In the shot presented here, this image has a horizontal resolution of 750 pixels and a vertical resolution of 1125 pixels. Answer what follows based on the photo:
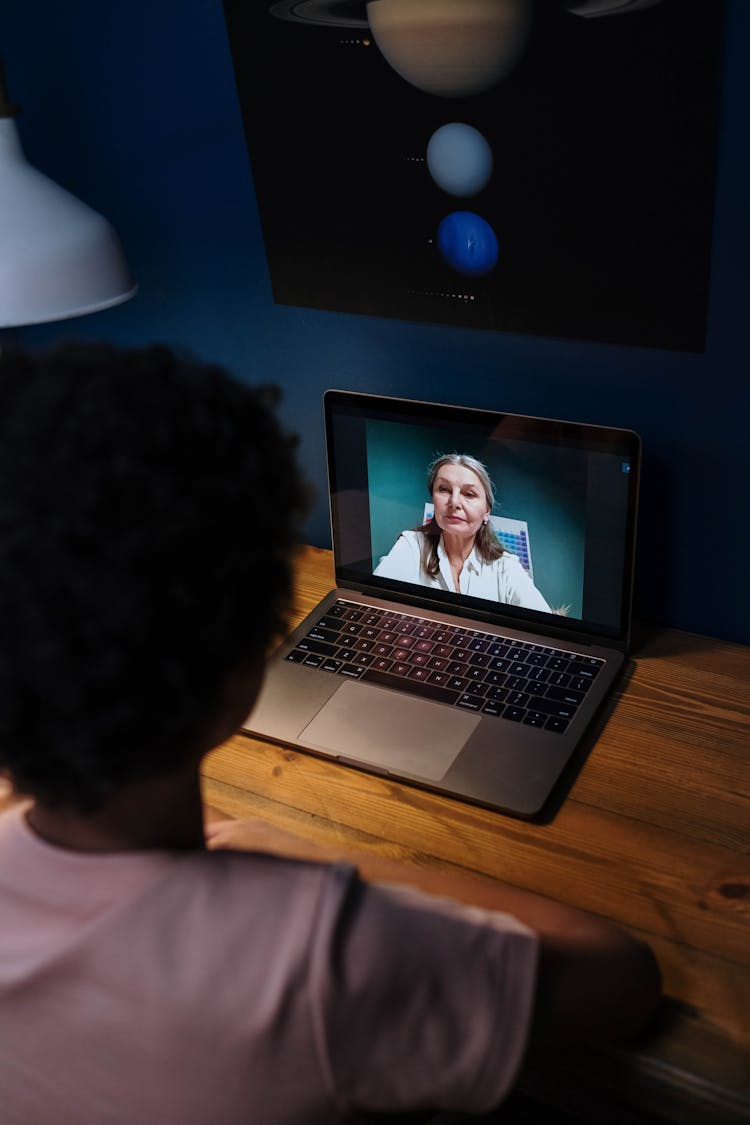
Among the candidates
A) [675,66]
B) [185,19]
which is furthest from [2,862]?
[185,19]

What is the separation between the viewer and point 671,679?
117cm

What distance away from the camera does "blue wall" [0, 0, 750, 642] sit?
3.71 ft

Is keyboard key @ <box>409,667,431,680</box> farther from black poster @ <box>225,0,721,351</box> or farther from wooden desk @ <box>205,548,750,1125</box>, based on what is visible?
black poster @ <box>225,0,721,351</box>

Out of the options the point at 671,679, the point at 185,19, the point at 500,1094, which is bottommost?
the point at 671,679

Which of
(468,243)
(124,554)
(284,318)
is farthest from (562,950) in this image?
(284,318)

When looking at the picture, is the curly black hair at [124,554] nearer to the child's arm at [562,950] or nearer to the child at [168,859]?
the child at [168,859]

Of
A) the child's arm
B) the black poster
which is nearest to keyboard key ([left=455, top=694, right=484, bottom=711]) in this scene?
the child's arm

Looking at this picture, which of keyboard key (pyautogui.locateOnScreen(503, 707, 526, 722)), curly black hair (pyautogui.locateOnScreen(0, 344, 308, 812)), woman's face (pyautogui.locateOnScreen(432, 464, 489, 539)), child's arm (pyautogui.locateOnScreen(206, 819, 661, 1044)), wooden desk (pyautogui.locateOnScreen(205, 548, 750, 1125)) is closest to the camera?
curly black hair (pyautogui.locateOnScreen(0, 344, 308, 812))

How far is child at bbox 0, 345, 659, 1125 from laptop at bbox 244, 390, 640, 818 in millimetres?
436

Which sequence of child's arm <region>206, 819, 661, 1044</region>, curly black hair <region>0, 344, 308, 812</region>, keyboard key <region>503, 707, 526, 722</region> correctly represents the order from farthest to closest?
keyboard key <region>503, 707, 526, 722</region>, child's arm <region>206, 819, 661, 1044</region>, curly black hair <region>0, 344, 308, 812</region>

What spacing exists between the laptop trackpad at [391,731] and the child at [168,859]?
436mm

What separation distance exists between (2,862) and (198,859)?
0.37ft

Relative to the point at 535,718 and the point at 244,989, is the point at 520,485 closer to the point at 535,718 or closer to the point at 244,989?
the point at 535,718

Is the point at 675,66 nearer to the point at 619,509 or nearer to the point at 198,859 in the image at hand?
the point at 619,509
